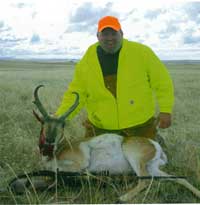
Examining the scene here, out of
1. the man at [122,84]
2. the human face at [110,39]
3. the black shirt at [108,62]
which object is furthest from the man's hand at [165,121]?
the human face at [110,39]

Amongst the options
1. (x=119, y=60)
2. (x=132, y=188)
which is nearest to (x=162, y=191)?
(x=132, y=188)

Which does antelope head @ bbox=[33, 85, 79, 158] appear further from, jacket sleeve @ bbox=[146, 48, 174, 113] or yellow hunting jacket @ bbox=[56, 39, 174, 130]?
jacket sleeve @ bbox=[146, 48, 174, 113]

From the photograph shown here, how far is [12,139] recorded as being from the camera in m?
6.59

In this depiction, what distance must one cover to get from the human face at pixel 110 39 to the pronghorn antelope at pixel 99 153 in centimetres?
104

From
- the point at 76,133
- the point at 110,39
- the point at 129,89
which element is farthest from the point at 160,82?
the point at 76,133

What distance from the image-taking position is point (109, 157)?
4980mm

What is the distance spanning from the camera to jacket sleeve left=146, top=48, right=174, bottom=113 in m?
5.44

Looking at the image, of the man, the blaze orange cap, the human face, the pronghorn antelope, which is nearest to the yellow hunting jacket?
the man

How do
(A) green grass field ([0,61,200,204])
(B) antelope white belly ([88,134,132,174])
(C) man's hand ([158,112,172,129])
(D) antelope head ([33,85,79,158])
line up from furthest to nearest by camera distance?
(C) man's hand ([158,112,172,129]), (B) antelope white belly ([88,134,132,174]), (D) antelope head ([33,85,79,158]), (A) green grass field ([0,61,200,204])

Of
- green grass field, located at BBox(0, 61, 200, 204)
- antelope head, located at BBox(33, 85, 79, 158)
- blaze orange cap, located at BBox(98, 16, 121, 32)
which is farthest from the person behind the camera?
blaze orange cap, located at BBox(98, 16, 121, 32)

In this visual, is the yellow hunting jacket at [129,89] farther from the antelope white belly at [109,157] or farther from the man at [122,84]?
the antelope white belly at [109,157]

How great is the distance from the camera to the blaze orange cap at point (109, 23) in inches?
217

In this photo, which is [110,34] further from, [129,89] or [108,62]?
[129,89]

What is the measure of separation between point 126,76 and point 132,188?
1.54 meters
